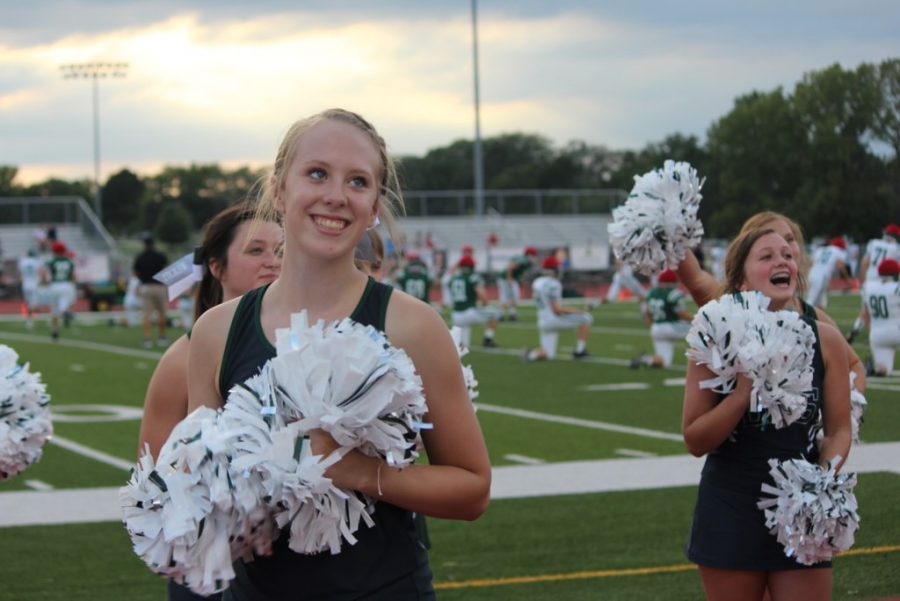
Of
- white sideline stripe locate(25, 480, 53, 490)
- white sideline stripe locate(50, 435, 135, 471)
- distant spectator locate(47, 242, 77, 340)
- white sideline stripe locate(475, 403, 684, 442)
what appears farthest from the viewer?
distant spectator locate(47, 242, 77, 340)

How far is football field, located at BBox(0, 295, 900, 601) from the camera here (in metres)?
6.50

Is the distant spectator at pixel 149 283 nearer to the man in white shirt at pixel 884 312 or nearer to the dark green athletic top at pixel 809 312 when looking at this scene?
the man in white shirt at pixel 884 312

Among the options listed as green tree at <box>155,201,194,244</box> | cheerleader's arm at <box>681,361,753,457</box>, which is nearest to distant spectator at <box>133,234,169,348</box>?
cheerleader's arm at <box>681,361,753,457</box>

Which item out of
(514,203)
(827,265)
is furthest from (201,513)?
(514,203)

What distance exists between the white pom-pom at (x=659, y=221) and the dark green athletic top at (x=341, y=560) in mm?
2494

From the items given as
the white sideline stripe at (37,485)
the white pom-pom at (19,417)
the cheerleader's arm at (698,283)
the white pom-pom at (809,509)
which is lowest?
the white sideline stripe at (37,485)

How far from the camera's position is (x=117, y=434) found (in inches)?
484

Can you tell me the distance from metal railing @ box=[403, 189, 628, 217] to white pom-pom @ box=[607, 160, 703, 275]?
1682 inches

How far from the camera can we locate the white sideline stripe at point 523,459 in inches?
405

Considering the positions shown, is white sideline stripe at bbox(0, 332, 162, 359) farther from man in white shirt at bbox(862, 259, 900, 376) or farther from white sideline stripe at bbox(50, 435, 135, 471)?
man in white shirt at bbox(862, 259, 900, 376)

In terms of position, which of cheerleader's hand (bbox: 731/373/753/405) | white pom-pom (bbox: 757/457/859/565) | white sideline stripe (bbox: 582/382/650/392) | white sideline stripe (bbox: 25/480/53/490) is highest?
cheerleader's hand (bbox: 731/373/753/405)

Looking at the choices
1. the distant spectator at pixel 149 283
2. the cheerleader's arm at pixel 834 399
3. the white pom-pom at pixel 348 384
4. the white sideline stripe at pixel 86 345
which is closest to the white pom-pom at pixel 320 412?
the white pom-pom at pixel 348 384

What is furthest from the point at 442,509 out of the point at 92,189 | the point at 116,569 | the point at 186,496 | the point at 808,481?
the point at 92,189

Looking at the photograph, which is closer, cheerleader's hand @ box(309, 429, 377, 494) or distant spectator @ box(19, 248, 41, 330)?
cheerleader's hand @ box(309, 429, 377, 494)
